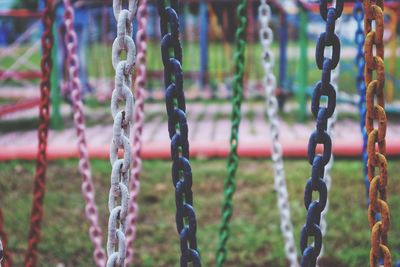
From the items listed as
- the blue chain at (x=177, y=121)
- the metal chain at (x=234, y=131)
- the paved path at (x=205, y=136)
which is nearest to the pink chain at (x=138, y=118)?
the metal chain at (x=234, y=131)

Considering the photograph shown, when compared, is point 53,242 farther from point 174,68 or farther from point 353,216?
point 174,68

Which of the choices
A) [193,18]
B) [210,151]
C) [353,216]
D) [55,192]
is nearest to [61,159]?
[55,192]

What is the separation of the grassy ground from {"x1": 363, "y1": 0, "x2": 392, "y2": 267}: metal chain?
1812 millimetres

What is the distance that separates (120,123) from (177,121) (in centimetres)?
11

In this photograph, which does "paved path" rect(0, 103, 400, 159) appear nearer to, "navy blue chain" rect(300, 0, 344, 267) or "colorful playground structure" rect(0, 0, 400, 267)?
"colorful playground structure" rect(0, 0, 400, 267)

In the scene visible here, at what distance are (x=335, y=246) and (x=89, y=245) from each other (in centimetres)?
134

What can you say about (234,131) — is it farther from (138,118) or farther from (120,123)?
(120,123)

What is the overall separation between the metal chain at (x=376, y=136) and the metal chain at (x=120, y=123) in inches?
17.6

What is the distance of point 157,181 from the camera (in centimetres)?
423

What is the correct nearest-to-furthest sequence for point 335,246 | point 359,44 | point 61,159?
point 359,44 → point 335,246 → point 61,159

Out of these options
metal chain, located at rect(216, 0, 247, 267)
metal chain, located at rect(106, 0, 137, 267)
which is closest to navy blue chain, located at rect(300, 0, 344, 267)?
metal chain, located at rect(106, 0, 137, 267)

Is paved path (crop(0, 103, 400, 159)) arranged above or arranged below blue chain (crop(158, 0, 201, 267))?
below

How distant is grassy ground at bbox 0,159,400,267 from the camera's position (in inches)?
116

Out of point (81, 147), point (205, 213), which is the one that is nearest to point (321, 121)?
point (81, 147)
